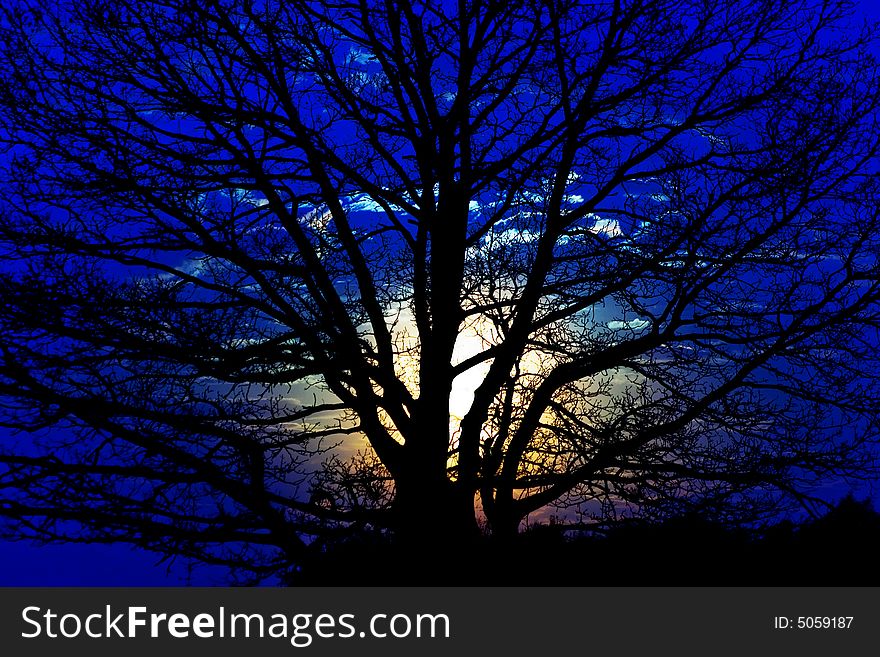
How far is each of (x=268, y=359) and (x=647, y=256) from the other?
4332 mm

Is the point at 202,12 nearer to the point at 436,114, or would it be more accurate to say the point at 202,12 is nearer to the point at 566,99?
the point at 436,114

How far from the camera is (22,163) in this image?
7758 millimetres

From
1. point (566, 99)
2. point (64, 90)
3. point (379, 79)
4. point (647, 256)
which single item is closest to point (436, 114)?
point (379, 79)

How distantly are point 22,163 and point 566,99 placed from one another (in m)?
5.70

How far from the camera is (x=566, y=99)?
8.09m

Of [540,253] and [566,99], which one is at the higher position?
[566,99]

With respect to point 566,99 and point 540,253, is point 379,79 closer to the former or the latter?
point 566,99

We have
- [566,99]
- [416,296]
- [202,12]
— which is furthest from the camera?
[416,296]

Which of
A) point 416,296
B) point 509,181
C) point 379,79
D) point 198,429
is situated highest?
point 379,79

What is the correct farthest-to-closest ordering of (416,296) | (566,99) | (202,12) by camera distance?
1. (416,296)
2. (566,99)
3. (202,12)

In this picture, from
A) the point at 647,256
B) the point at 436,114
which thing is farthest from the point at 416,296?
the point at 647,256

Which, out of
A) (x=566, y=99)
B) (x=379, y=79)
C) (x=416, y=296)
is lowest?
(x=416, y=296)

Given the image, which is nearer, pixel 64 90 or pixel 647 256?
pixel 64 90

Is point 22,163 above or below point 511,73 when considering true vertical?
below
